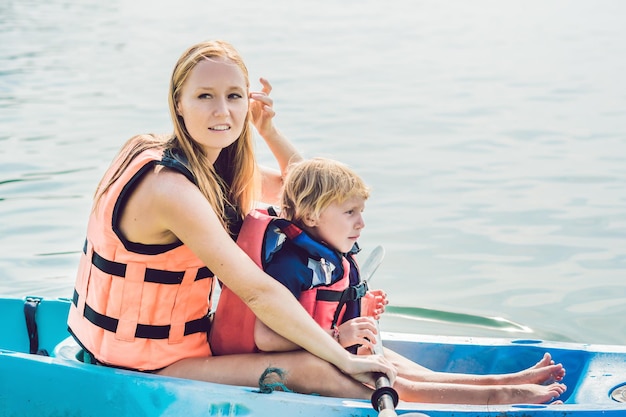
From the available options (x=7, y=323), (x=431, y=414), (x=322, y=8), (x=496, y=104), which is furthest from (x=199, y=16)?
(x=431, y=414)

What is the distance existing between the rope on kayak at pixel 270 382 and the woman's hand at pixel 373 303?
0.42m

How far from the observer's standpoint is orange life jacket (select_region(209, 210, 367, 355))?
9.01 feet

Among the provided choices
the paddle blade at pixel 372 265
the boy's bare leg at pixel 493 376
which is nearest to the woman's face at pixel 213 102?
the paddle blade at pixel 372 265

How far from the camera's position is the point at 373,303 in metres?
2.98

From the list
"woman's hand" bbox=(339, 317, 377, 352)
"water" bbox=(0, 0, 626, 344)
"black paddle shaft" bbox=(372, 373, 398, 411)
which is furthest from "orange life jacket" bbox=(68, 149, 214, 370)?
"water" bbox=(0, 0, 626, 344)

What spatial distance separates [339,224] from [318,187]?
0.40 ft

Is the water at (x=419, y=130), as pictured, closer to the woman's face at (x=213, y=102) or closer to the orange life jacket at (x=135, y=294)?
the orange life jacket at (x=135, y=294)

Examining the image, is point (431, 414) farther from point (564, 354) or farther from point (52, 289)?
point (52, 289)

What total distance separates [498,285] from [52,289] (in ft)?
6.72

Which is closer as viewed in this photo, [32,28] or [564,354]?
[564,354]

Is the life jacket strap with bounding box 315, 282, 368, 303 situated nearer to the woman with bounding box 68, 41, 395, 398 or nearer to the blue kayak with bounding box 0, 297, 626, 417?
the woman with bounding box 68, 41, 395, 398

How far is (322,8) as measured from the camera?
15266 mm

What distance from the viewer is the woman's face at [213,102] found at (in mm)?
2688

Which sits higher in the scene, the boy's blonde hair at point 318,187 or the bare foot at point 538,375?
the boy's blonde hair at point 318,187
